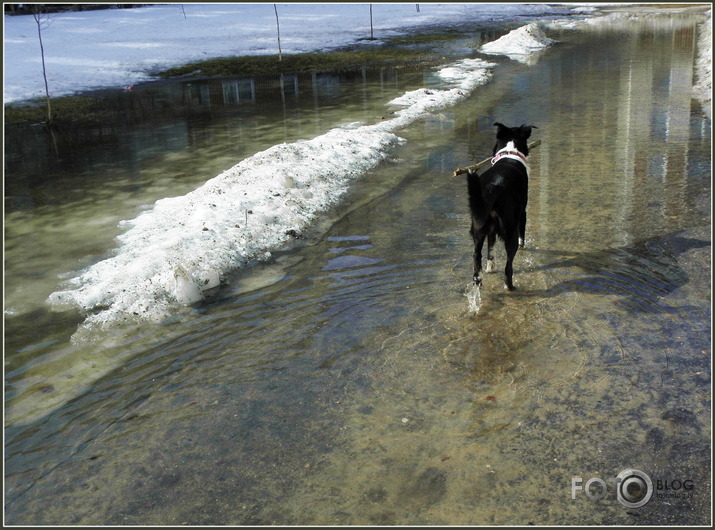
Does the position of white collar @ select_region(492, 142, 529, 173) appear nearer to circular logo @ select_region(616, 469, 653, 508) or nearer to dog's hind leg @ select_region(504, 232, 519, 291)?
dog's hind leg @ select_region(504, 232, 519, 291)

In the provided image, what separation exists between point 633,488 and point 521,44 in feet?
116

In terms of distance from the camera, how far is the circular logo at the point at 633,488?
3.84m

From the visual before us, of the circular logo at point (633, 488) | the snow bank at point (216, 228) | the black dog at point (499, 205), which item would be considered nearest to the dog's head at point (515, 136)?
the black dog at point (499, 205)

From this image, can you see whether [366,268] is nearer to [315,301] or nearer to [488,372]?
[315,301]

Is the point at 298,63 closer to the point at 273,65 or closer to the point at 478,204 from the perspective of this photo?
the point at 273,65

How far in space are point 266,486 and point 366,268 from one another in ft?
12.7

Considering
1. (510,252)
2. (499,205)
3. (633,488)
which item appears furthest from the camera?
(510,252)

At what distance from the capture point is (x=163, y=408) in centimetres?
525

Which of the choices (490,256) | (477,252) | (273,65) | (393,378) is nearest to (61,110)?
(273,65)

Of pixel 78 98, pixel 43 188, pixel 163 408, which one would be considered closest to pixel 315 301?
pixel 163 408

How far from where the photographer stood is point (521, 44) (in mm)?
34969

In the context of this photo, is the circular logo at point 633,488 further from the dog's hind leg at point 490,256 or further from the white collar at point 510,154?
the white collar at point 510,154

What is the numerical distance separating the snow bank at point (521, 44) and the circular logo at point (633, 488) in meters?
Result: 31.0

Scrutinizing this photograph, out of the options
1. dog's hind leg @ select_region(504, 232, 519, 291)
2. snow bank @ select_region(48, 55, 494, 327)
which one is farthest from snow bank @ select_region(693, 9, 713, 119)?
dog's hind leg @ select_region(504, 232, 519, 291)
